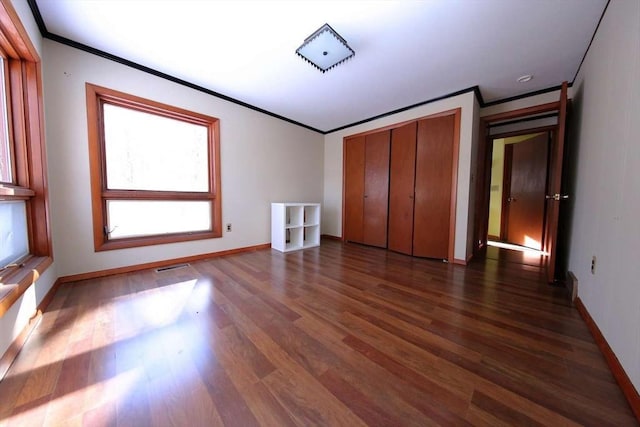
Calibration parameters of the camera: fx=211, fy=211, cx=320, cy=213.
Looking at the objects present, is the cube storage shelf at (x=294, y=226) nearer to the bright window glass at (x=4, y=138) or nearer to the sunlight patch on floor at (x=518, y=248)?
the bright window glass at (x=4, y=138)

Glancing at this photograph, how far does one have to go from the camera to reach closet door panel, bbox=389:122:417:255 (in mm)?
3178

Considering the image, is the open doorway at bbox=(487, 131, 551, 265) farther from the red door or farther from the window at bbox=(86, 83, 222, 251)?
the window at bbox=(86, 83, 222, 251)

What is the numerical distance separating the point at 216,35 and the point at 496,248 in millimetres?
5036

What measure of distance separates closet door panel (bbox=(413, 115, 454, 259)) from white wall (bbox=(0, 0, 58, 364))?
144 inches

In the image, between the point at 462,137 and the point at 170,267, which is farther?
the point at 462,137

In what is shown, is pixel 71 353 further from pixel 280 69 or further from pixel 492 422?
pixel 280 69

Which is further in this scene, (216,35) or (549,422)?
(216,35)

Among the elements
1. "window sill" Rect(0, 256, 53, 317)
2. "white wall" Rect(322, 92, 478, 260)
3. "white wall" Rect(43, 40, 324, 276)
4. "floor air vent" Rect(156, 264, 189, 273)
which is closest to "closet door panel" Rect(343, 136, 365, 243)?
"white wall" Rect(322, 92, 478, 260)

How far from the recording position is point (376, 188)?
367 cm

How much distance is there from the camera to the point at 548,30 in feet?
5.66

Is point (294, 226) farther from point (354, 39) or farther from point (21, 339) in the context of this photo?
point (21, 339)

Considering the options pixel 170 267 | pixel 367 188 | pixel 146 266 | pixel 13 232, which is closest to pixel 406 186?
pixel 367 188

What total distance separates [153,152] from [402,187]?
11.1 ft

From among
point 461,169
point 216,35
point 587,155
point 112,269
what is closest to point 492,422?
point 587,155
